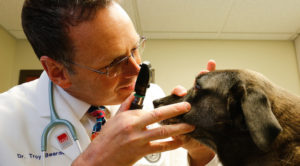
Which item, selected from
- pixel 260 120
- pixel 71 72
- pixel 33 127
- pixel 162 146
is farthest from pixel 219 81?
pixel 33 127

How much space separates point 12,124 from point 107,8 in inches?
31.9

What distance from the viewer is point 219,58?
12.4 ft

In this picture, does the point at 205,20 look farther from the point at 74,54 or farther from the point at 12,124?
the point at 12,124

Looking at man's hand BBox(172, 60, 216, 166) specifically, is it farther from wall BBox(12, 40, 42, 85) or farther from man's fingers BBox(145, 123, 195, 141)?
wall BBox(12, 40, 42, 85)

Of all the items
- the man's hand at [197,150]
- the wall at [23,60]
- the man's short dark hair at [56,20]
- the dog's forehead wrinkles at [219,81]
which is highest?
the wall at [23,60]

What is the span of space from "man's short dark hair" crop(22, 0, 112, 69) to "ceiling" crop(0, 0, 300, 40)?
4.89ft

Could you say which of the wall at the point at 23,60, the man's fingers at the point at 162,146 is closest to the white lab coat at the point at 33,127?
the man's fingers at the point at 162,146

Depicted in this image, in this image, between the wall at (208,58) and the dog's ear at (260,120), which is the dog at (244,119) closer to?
the dog's ear at (260,120)

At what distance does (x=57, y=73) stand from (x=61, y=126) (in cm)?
31

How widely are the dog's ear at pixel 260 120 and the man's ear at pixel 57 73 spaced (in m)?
0.95

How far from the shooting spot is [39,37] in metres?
1.22

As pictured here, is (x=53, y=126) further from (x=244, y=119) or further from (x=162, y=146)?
(x=244, y=119)

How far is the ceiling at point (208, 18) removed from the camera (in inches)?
111

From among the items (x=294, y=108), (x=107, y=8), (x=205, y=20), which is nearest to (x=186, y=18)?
(x=205, y=20)
